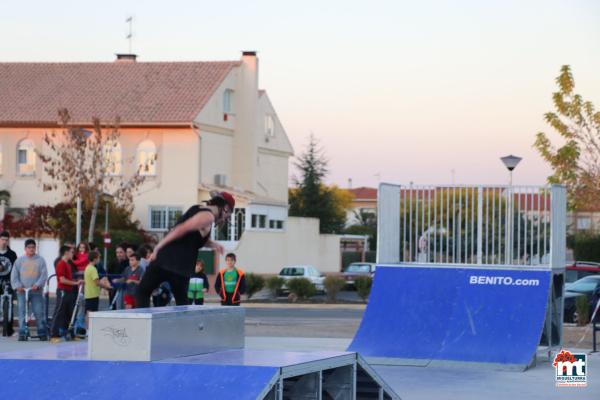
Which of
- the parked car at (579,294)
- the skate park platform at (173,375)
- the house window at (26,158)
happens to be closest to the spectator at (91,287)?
the skate park platform at (173,375)

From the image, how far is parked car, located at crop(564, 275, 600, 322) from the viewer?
3134 cm

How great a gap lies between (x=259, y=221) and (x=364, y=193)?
288 ft

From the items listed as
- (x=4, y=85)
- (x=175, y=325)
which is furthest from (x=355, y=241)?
(x=175, y=325)

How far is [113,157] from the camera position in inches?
2309

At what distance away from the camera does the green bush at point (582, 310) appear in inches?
1146

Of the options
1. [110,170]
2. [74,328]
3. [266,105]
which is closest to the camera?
[74,328]

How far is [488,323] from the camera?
61.9 feet

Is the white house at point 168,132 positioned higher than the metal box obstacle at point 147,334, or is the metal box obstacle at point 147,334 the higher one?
the white house at point 168,132

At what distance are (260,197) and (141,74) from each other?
916 cm

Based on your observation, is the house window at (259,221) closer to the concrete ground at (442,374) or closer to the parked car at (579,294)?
the parked car at (579,294)

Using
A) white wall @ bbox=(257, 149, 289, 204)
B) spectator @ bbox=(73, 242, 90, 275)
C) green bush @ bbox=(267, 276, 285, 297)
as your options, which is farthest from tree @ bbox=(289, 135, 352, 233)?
spectator @ bbox=(73, 242, 90, 275)

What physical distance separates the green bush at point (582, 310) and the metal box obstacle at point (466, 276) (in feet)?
31.1

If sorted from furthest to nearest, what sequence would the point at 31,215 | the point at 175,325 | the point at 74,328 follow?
1. the point at 31,215
2. the point at 74,328
3. the point at 175,325

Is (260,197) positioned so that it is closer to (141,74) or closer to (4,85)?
(141,74)
